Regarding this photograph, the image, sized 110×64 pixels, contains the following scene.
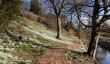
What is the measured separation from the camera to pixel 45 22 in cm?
5600

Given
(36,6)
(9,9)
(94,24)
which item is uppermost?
(9,9)

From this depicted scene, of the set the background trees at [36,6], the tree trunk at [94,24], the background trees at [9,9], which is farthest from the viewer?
the background trees at [36,6]

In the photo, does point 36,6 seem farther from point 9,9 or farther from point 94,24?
point 9,9

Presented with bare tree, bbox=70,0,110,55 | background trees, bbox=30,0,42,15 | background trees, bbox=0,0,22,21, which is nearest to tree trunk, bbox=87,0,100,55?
bare tree, bbox=70,0,110,55

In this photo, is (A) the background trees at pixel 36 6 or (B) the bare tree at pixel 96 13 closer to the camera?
(B) the bare tree at pixel 96 13

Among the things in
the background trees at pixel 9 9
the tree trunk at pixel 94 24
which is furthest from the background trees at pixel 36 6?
the background trees at pixel 9 9

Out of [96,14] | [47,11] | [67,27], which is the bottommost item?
[67,27]

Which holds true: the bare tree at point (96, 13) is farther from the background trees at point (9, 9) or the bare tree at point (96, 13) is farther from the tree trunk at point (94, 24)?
the background trees at point (9, 9)

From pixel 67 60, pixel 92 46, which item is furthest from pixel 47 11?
pixel 67 60

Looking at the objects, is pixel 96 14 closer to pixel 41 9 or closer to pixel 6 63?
pixel 6 63

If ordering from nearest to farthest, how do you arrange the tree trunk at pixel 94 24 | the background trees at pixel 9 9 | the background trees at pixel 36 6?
the background trees at pixel 9 9, the tree trunk at pixel 94 24, the background trees at pixel 36 6

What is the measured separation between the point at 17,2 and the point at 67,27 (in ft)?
152

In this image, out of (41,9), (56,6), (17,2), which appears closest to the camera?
(17,2)

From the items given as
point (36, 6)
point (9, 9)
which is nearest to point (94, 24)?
point (9, 9)
